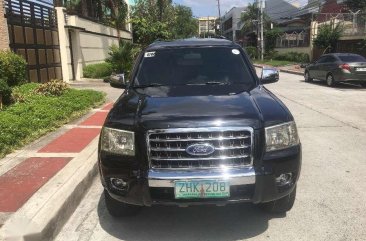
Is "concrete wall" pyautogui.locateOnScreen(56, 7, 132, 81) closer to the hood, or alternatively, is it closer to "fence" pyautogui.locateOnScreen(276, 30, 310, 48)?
the hood

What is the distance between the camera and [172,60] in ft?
18.2

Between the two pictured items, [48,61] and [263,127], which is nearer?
[263,127]

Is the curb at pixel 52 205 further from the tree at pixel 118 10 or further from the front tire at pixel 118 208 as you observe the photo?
the tree at pixel 118 10

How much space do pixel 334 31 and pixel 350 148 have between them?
26.4 metres

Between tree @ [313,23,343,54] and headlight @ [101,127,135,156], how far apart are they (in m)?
30.6

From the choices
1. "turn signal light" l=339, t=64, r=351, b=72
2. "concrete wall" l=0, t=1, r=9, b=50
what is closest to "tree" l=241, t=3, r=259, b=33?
"turn signal light" l=339, t=64, r=351, b=72

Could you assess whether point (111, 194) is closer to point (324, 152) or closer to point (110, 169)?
point (110, 169)

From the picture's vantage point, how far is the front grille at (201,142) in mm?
3832

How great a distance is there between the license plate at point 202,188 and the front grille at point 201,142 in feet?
0.53

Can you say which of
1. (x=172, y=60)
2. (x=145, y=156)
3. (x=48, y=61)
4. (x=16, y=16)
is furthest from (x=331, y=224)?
(x=48, y=61)

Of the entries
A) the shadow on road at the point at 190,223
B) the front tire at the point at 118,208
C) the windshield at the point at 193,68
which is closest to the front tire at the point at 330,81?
the windshield at the point at 193,68

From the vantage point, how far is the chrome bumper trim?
12.4ft

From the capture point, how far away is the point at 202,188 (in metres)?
3.80

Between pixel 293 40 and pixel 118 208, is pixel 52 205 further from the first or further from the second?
pixel 293 40
